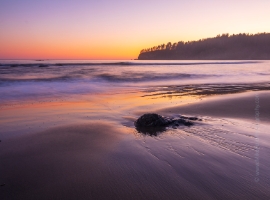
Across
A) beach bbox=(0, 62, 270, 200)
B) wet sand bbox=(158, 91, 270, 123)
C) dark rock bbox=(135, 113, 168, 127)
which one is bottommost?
wet sand bbox=(158, 91, 270, 123)

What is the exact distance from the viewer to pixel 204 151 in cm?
341

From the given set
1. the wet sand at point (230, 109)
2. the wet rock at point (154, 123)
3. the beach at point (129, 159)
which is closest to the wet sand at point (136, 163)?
the beach at point (129, 159)

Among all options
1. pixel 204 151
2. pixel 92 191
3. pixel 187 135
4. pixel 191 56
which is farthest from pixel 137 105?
pixel 191 56

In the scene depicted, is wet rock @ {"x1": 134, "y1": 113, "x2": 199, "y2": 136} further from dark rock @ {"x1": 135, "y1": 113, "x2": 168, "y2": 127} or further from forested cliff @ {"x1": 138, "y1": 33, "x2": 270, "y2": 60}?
forested cliff @ {"x1": 138, "y1": 33, "x2": 270, "y2": 60}

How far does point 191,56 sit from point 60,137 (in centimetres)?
13607

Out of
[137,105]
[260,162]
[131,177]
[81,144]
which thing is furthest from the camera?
[137,105]

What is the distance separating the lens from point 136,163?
3047mm

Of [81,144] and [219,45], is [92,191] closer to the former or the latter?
[81,144]

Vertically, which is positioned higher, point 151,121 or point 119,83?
point 151,121

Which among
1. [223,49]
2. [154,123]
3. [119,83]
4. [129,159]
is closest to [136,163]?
[129,159]

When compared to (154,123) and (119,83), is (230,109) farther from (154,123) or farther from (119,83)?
(119,83)

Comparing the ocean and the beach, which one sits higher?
the beach

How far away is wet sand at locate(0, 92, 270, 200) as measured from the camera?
235 cm

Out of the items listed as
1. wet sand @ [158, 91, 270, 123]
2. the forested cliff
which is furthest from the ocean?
the forested cliff
